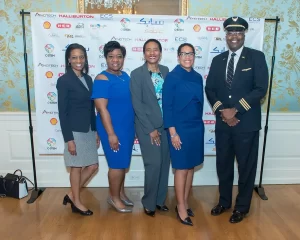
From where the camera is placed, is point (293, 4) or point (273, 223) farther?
point (293, 4)

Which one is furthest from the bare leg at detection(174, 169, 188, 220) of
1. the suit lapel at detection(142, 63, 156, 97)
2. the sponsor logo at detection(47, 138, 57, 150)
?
the sponsor logo at detection(47, 138, 57, 150)

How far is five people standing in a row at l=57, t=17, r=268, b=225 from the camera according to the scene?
2.43m

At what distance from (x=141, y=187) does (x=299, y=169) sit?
1779 millimetres

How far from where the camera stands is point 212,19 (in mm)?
3014

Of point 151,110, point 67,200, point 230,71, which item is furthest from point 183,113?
point 67,200

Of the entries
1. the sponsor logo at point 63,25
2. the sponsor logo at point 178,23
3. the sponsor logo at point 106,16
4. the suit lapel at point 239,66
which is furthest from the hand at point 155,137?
the sponsor logo at point 63,25

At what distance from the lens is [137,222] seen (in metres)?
2.59

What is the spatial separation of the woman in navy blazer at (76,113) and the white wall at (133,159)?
0.73 meters

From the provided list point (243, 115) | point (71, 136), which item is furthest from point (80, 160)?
point (243, 115)

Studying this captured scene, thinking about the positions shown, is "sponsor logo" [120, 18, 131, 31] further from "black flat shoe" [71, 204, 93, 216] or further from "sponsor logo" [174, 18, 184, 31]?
"black flat shoe" [71, 204, 93, 216]

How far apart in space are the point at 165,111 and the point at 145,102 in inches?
7.7

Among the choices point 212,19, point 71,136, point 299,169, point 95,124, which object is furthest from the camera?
point 299,169

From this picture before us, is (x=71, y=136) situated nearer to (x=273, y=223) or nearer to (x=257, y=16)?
(x=273, y=223)

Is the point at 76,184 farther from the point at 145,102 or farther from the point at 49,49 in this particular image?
the point at 49,49
